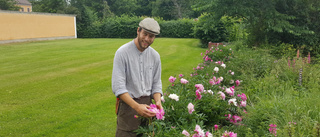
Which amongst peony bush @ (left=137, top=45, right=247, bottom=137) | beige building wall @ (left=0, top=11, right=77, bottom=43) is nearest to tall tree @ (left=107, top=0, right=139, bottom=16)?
beige building wall @ (left=0, top=11, right=77, bottom=43)

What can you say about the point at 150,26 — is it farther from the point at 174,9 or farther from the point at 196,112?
the point at 174,9

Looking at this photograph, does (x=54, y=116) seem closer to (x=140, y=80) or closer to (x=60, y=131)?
(x=60, y=131)

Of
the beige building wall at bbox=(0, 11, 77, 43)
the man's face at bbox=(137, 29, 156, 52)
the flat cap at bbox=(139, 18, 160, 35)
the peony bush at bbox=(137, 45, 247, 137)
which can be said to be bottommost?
the beige building wall at bbox=(0, 11, 77, 43)

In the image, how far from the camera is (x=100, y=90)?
7.40 meters

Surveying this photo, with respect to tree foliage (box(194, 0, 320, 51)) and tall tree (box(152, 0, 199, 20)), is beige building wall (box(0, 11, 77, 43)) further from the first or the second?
tall tree (box(152, 0, 199, 20))

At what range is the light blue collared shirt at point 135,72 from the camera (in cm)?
234

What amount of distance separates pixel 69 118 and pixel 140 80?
10.6 ft

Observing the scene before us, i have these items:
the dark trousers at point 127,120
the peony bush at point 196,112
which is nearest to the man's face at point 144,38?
the dark trousers at point 127,120

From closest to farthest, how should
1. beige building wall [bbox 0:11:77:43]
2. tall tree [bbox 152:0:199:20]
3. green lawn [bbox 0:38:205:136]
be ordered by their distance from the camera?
green lawn [bbox 0:38:205:136] → beige building wall [bbox 0:11:77:43] → tall tree [bbox 152:0:199:20]

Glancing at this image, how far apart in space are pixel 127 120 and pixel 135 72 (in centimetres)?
46

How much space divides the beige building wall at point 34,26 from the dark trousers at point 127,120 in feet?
80.7

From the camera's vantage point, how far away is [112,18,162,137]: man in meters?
2.31

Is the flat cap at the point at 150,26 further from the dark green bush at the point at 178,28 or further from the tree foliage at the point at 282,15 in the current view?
the dark green bush at the point at 178,28

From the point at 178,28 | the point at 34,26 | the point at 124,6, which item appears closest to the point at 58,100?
the point at 34,26
